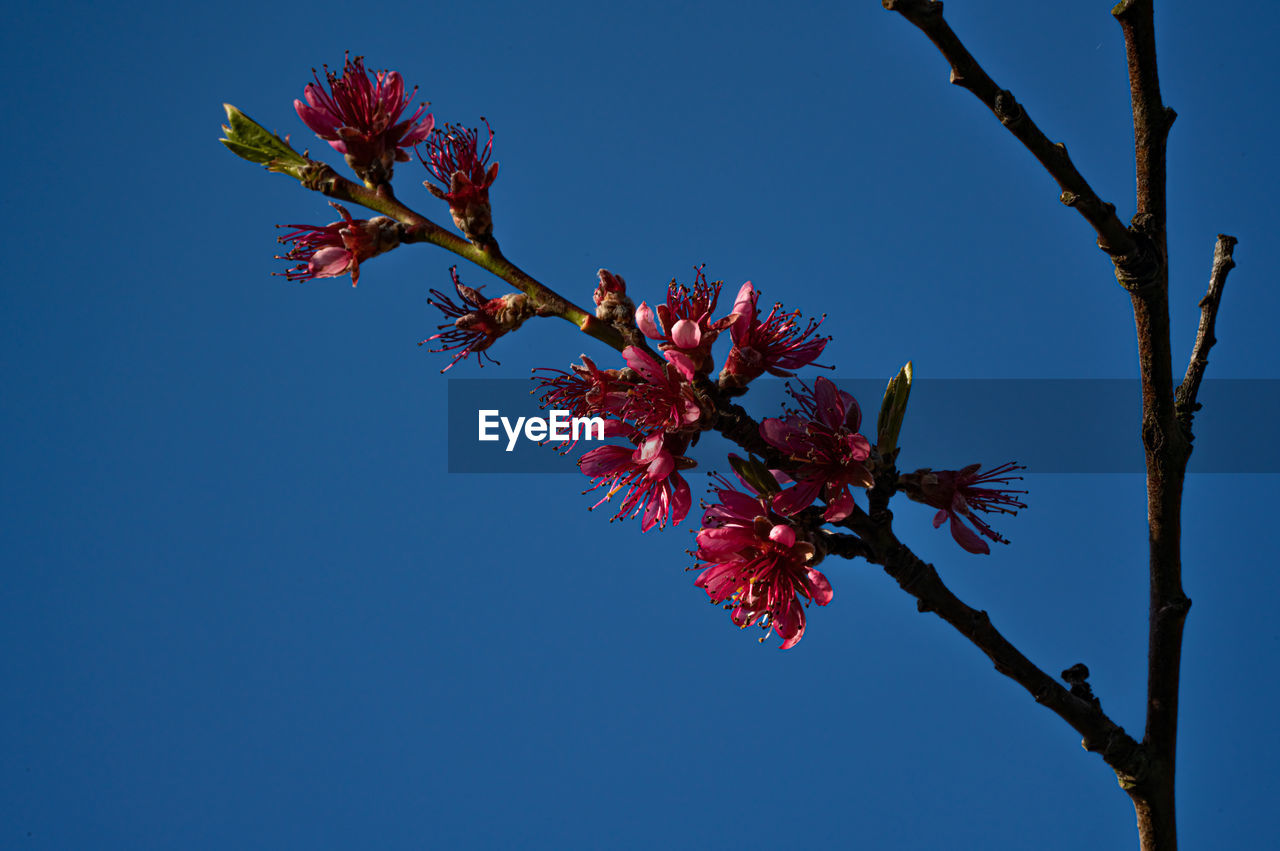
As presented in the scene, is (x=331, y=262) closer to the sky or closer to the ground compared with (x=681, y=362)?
closer to the sky

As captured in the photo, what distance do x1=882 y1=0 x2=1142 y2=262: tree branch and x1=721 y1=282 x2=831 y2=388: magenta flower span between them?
30 cm

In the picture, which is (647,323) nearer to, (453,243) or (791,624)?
(453,243)

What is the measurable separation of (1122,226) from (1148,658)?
49 cm

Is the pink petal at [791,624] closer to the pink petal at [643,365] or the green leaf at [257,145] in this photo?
the pink petal at [643,365]

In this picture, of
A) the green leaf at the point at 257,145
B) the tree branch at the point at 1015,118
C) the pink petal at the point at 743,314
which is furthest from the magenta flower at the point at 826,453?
the green leaf at the point at 257,145

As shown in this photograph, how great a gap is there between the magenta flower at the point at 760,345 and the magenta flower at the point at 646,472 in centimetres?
12

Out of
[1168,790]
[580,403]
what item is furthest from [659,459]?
[1168,790]

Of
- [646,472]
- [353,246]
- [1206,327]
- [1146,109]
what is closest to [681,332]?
[646,472]

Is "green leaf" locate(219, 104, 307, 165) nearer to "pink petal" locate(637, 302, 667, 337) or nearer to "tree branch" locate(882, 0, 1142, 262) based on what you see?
"pink petal" locate(637, 302, 667, 337)

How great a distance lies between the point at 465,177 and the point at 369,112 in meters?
0.17

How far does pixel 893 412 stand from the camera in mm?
1073

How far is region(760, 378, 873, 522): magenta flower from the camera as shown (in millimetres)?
992

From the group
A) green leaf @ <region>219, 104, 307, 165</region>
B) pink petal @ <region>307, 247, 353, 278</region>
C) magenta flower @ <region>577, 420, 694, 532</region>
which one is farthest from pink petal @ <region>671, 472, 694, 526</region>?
green leaf @ <region>219, 104, 307, 165</region>

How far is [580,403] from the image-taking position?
1094 mm
